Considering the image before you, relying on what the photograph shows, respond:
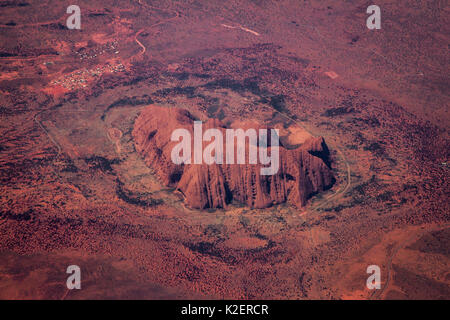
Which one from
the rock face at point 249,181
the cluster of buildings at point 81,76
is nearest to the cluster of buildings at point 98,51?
the cluster of buildings at point 81,76

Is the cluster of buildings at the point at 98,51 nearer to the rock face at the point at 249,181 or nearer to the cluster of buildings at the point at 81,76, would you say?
the cluster of buildings at the point at 81,76

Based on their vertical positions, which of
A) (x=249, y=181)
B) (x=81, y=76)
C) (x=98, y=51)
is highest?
(x=98, y=51)

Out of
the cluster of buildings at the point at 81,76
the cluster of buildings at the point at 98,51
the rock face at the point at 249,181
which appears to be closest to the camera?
the rock face at the point at 249,181

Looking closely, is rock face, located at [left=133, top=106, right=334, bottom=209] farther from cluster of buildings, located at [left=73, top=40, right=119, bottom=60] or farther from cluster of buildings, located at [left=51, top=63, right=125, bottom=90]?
cluster of buildings, located at [left=73, top=40, right=119, bottom=60]

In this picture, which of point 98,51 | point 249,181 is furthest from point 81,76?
point 249,181

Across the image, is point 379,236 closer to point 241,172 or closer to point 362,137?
point 241,172

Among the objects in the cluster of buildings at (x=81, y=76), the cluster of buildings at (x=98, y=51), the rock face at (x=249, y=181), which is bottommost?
the rock face at (x=249, y=181)

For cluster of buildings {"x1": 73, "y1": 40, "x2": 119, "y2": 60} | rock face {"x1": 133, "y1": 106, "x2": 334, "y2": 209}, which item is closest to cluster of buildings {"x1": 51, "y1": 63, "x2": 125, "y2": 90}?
cluster of buildings {"x1": 73, "y1": 40, "x2": 119, "y2": 60}

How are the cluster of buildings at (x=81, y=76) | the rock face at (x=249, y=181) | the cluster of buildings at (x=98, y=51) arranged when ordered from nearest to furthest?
the rock face at (x=249, y=181)
the cluster of buildings at (x=81, y=76)
the cluster of buildings at (x=98, y=51)

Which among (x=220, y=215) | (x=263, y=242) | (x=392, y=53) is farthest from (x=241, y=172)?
(x=392, y=53)

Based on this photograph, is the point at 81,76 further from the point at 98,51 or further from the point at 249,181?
the point at 249,181

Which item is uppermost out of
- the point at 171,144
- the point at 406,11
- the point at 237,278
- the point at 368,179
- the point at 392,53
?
the point at 406,11
